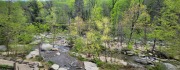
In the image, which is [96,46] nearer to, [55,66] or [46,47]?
[55,66]

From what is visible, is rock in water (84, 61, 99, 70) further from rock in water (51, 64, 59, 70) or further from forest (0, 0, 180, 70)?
rock in water (51, 64, 59, 70)

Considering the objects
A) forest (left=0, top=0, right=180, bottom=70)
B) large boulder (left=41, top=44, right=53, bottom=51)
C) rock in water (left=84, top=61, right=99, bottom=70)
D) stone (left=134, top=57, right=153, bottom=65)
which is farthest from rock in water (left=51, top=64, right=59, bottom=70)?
stone (left=134, top=57, right=153, bottom=65)

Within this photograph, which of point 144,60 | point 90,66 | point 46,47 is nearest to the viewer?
point 90,66

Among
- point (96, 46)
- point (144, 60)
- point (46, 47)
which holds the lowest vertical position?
point (144, 60)

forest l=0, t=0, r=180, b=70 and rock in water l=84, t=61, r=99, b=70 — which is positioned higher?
forest l=0, t=0, r=180, b=70

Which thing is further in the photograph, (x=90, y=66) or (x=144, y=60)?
(x=144, y=60)

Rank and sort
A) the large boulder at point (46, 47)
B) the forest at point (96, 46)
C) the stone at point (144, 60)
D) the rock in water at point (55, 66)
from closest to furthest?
1. the forest at point (96, 46)
2. the rock in water at point (55, 66)
3. the stone at point (144, 60)
4. the large boulder at point (46, 47)

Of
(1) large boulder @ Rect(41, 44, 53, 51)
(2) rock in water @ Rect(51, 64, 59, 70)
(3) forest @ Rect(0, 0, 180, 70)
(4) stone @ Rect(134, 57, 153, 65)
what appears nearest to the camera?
(3) forest @ Rect(0, 0, 180, 70)

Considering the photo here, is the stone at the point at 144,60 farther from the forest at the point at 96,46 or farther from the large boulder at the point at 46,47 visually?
the large boulder at the point at 46,47

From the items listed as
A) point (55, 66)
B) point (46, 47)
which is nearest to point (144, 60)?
point (55, 66)

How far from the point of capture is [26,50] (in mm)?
35156

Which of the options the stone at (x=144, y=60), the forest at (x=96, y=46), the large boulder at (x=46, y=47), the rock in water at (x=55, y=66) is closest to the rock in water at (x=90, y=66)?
the forest at (x=96, y=46)

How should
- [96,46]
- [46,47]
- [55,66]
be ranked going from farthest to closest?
[46,47] < [96,46] < [55,66]

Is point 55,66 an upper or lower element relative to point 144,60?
upper
